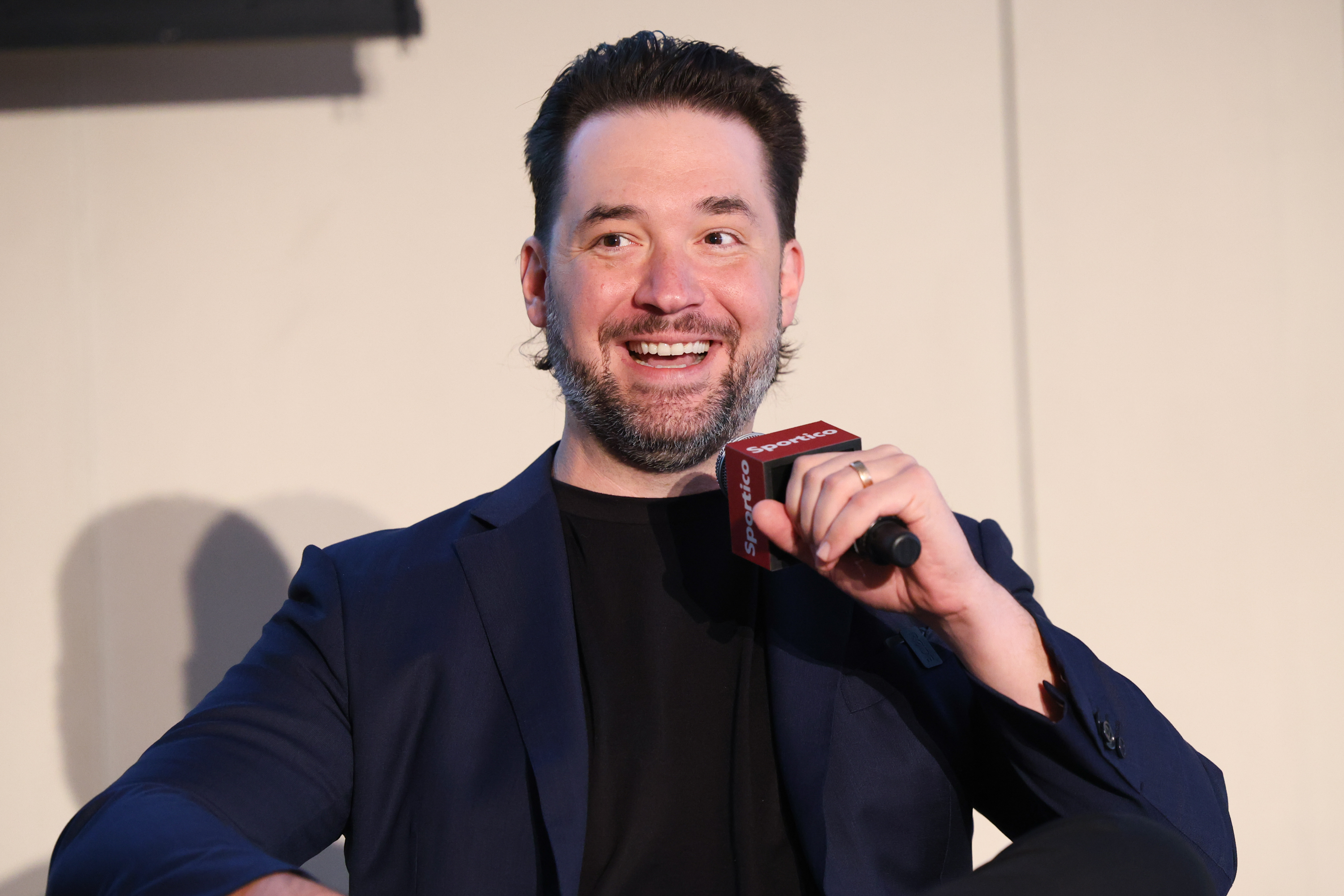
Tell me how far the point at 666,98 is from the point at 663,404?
566mm

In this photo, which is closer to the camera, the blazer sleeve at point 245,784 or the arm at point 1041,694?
the blazer sleeve at point 245,784

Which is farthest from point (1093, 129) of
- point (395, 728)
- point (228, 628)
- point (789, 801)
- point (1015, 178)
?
point (228, 628)

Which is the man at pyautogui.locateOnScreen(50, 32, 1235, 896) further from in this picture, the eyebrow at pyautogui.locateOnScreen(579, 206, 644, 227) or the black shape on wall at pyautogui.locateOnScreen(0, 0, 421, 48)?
the black shape on wall at pyautogui.locateOnScreen(0, 0, 421, 48)

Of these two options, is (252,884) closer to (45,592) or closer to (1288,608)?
(45,592)

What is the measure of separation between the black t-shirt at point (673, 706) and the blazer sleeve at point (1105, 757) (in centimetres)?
36

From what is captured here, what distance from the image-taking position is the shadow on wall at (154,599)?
9.84ft

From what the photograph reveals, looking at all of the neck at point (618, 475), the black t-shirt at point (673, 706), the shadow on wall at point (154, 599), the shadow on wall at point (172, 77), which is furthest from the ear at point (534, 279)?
the shadow on wall at point (172, 77)

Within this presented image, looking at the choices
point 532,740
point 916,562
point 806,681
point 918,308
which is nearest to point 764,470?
point 916,562

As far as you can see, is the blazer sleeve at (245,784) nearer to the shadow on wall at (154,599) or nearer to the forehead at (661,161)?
the forehead at (661,161)

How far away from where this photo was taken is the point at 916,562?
1.28 metres

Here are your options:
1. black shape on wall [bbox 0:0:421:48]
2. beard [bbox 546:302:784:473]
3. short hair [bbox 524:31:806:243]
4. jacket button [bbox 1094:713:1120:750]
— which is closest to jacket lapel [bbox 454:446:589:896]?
beard [bbox 546:302:784:473]

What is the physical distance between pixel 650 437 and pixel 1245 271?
7.54 feet

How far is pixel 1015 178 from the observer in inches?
123

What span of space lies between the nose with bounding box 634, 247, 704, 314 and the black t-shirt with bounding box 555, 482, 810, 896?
1.09 ft
